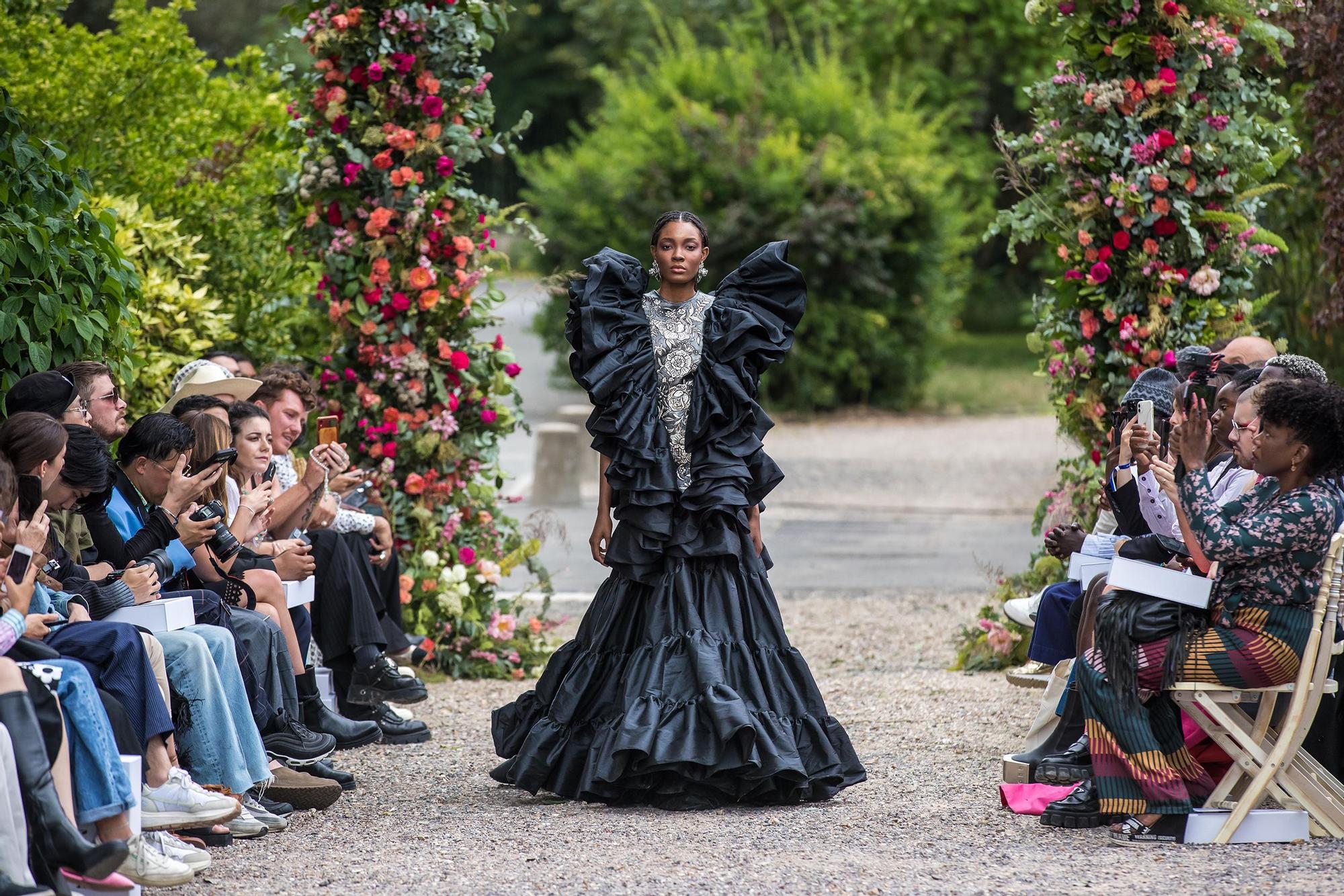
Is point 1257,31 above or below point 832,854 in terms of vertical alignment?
above

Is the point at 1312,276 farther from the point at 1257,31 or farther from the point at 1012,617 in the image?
the point at 1012,617

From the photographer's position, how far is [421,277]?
22.5 feet

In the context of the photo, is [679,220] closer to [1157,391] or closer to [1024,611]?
[1157,391]

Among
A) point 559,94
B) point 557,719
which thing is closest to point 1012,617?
point 557,719

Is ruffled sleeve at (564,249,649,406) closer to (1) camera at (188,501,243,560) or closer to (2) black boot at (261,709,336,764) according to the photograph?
(1) camera at (188,501,243,560)

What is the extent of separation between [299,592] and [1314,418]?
346 centimetres

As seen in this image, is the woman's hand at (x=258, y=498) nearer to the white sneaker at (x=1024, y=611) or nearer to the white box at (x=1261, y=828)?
the white sneaker at (x=1024, y=611)

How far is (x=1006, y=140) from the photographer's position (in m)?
6.83

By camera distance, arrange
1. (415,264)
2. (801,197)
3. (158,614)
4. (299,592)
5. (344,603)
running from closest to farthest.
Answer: (158,614)
(299,592)
(344,603)
(415,264)
(801,197)

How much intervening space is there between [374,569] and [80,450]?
2.08 m

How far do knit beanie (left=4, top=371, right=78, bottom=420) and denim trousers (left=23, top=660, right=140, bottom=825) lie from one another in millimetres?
1086

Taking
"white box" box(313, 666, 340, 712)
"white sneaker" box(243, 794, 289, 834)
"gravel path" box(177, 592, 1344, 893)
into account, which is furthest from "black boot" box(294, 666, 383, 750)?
"white sneaker" box(243, 794, 289, 834)

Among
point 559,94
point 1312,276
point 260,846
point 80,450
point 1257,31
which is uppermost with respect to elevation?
point 559,94

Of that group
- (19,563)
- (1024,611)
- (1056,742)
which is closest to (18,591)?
(19,563)
